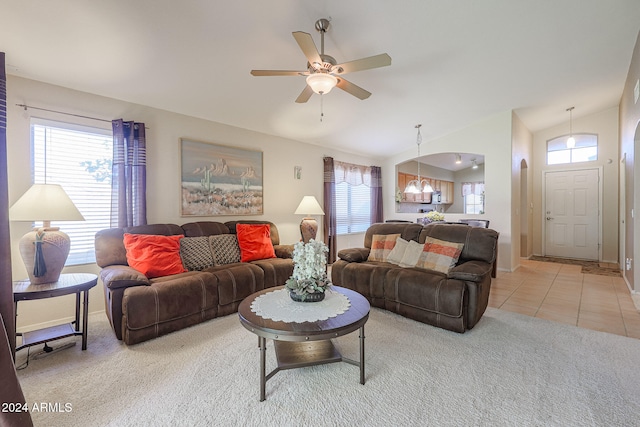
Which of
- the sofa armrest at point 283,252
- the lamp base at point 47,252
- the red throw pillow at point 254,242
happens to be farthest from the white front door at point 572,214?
the lamp base at point 47,252

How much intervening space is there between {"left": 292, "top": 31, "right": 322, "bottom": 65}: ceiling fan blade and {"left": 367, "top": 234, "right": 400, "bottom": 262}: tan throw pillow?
2.27 metres

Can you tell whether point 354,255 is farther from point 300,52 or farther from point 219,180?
point 300,52

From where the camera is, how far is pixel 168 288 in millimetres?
2514

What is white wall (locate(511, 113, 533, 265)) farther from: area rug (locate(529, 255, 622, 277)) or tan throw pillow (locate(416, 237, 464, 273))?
tan throw pillow (locate(416, 237, 464, 273))

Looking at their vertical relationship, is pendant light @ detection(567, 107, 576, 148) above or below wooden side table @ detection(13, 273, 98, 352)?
above

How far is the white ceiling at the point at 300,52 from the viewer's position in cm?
221

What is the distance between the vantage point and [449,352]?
2258 millimetres

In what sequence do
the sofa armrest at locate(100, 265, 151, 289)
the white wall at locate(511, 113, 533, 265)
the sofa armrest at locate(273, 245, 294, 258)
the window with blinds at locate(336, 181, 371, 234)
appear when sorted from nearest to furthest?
the sofa armrest at locate(100, 265, 151, 289), the sofa armrest at locate(273, 245, 294, 258), the white wall at locate(511, 113, 533, 265), the window with blinds at locate(336, 181, 371, 234)

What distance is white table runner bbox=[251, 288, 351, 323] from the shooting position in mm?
1825

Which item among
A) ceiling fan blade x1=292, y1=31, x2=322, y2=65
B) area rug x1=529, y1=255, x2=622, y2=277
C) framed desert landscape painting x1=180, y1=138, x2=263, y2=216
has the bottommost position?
area rug x1=529, y1=255, x2=622, y2=277

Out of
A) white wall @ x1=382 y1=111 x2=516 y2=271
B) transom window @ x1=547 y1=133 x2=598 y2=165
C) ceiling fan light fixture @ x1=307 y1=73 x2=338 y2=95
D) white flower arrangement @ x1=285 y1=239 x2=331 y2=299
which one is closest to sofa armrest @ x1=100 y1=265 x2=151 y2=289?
white flower arrangement @ x1=285 y1=239 x2=331 y2=299

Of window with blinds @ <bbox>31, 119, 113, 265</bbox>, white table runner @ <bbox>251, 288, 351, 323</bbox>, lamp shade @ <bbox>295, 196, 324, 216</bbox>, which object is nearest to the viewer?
white table runner @ <bbox>251, 288, 351, 323</bbox>

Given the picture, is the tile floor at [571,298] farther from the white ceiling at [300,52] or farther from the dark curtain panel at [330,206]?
the white ceiling at [300,52]

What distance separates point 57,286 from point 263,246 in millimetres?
2042
